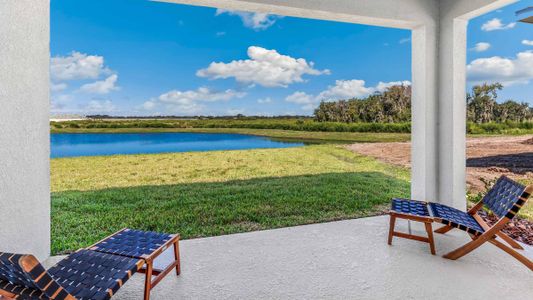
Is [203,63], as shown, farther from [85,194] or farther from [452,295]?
[452,295]

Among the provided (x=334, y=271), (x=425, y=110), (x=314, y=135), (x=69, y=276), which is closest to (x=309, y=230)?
(x=334, y=271)

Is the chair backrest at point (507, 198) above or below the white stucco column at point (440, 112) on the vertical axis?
below

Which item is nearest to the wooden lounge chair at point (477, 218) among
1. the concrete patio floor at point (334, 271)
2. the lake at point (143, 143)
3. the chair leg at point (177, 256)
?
the concrete patio floor at point (334, 271)

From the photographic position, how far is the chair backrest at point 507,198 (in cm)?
281

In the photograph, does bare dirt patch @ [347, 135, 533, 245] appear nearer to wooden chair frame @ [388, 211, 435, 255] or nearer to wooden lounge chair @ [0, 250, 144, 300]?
wooden chair frame @ [388, 211, 435, 255]

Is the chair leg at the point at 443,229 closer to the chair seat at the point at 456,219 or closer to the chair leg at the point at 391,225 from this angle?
the chair seat at the point at 456,219

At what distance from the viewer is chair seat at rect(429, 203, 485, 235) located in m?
2.99

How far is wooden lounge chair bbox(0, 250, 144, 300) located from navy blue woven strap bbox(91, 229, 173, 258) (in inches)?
3.3

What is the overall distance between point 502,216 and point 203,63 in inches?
281

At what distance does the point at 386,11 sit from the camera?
4.06 m

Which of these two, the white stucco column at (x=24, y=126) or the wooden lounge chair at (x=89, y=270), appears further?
the white stucco column at (x=24, y=126)

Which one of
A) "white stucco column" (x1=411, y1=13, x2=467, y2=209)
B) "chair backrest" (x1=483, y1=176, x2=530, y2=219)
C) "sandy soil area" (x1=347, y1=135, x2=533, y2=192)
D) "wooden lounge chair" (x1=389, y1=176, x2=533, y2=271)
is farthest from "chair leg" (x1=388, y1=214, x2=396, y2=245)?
"sandy soil area" (x1=347, y1=135, x2=533, y2=192)

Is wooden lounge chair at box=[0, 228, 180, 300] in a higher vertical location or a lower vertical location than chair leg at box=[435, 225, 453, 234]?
higher

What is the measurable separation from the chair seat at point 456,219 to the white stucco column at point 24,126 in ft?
12.8
